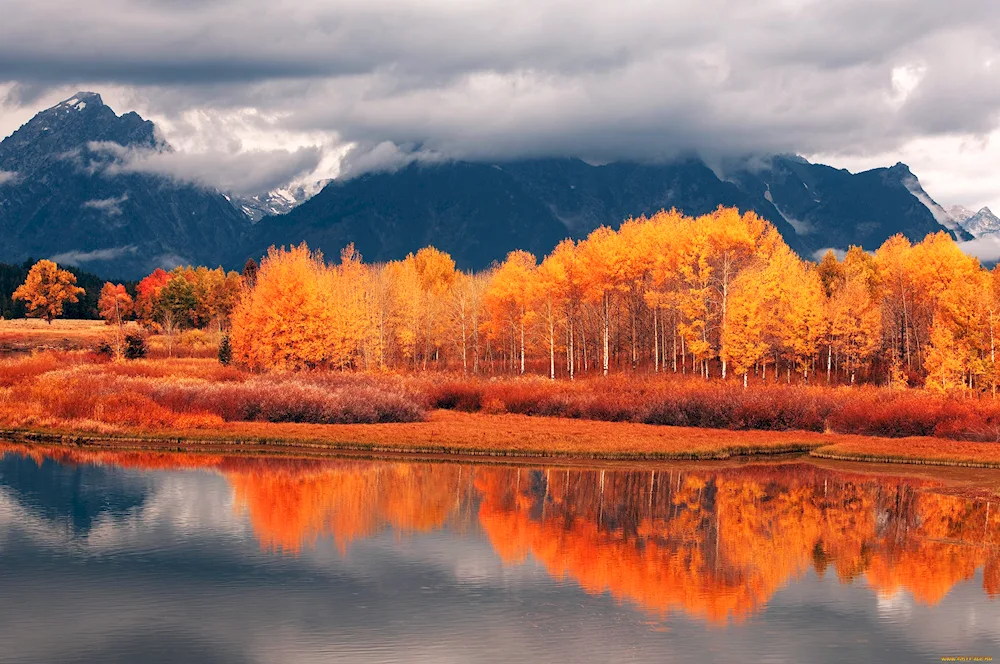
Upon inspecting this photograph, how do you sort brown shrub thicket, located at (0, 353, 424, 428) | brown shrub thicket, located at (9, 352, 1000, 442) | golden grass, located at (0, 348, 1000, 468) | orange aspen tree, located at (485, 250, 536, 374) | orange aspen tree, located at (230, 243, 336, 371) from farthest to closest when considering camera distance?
1. orange aspen tree, located at (485, 250, 536, 374)
2. orange aspen tree, located at (230, 243, 336, 371)
3. brown shrub thicket, located at (9, 352, 1000, 442)
4. brown shrub thicket, located at (0, 353, 424, 428)
5. golden grass, located at (0, 348, 1000, 468)

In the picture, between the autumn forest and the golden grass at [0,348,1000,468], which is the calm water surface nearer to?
the golden grass at [0,348,1000,468]

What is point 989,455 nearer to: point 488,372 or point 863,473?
point 863,473

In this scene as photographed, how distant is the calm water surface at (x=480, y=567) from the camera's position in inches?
794

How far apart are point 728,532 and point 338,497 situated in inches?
526

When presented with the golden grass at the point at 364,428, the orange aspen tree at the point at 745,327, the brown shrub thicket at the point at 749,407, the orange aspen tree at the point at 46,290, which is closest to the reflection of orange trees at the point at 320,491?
the golden grass at the point at 364,428

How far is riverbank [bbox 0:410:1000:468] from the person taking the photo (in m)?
46.3

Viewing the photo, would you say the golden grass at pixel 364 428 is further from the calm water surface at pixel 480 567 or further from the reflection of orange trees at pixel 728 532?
the calm water surface at pixel 480 567

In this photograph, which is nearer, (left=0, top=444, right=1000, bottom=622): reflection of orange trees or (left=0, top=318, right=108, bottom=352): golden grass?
(left=0, top=444, right=1000, bottom=622): reflection of orange trees

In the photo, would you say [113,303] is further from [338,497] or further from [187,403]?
[338,497]

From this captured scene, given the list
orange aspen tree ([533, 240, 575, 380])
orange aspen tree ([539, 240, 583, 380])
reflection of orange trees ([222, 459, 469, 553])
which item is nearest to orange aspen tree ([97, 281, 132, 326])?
orange aspen tree ([533, 240, 575, 380])

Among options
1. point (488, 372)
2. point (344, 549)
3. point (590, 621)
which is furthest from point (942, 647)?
point (488, 372)

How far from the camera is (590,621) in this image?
2170 centimetres

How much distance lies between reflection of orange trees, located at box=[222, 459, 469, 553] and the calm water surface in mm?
148

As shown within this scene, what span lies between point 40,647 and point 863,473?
35.1 meters
